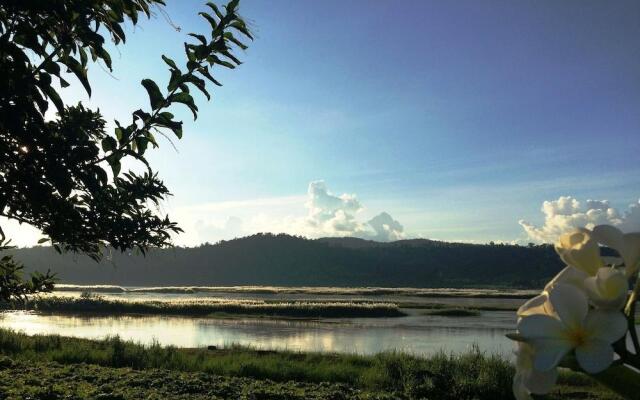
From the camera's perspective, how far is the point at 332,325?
4141 cm

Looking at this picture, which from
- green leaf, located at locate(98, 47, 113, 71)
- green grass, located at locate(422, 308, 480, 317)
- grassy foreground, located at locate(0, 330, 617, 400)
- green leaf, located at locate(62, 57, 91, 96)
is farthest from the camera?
green grass, located at locate(422, 308, 480, 317)

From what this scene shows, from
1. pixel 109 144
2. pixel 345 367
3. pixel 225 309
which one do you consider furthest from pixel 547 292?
pixel 225 309

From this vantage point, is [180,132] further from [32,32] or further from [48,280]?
[48,280]

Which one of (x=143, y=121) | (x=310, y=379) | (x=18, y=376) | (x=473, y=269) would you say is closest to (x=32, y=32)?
(x=143, y=121)

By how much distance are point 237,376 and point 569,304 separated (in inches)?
740

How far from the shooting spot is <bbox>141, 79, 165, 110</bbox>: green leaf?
3.84 m

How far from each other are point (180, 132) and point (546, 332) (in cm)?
343

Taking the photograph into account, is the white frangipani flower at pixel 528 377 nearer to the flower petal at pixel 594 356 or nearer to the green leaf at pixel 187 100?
the flower petal at pixel 594 356

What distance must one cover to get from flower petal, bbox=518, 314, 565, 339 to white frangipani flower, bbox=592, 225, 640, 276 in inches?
5.7

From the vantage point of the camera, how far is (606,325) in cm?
85

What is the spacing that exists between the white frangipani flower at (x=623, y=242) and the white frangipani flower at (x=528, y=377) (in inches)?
8.0

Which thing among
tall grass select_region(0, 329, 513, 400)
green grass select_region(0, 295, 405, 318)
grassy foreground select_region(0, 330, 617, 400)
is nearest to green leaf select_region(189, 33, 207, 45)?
grassy foreground select_region(0, 330, 617, 400)

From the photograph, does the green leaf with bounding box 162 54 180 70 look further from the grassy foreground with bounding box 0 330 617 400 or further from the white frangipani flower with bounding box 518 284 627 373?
the grassy foreground with bounding box 0 330 617 400

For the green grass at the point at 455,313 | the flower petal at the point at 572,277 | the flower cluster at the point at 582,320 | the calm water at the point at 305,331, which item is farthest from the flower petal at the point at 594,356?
the green grass at the point at 455,313
